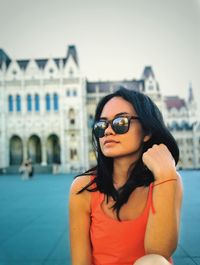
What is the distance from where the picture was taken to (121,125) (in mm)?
2240

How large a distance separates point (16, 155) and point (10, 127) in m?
4.53

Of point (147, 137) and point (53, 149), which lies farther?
point (53, 149)

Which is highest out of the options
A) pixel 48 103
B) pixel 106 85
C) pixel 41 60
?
pixel 41 60

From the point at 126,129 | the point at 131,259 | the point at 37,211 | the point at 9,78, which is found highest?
the point at 9,78

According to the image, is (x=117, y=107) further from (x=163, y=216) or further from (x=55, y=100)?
(x=55, y=100)

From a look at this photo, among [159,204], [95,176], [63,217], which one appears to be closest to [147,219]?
[159,204]

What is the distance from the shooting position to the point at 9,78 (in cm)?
5584

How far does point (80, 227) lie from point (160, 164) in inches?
25.9

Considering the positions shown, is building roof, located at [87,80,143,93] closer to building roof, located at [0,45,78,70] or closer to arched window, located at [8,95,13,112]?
building roof, located at [0,45,78,70]

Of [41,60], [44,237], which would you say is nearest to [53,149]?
[41,60]

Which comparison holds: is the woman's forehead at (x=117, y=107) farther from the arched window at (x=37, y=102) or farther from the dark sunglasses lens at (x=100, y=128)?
the arched window at (x=37, y=102)

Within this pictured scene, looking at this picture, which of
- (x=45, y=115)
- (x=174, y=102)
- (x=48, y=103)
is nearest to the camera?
(x=45, y=115)

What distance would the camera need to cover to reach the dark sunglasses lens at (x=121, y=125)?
2.24 metres

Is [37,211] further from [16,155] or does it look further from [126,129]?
[16,155]
